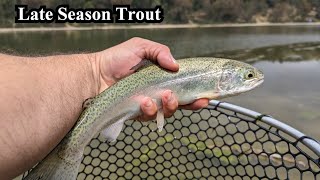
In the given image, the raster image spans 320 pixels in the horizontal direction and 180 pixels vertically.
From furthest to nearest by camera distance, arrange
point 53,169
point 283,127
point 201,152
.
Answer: point 201,152
point 283,127
point 53,169

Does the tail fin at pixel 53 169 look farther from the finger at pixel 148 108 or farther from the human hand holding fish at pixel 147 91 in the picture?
the finger at pixel 148 108

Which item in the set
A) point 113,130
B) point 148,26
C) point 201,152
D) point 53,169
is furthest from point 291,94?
point 148,26

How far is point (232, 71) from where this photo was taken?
1973 millimetres

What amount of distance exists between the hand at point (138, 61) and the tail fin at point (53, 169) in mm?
414

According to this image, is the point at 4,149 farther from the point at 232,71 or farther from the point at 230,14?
the point at 230,14

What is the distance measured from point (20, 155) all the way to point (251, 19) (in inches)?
2139

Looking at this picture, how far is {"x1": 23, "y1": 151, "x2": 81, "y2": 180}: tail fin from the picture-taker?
184 centimetres

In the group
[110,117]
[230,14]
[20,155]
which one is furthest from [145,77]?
[230,14]

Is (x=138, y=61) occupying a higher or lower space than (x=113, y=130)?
higher

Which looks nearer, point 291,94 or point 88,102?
point 88,102

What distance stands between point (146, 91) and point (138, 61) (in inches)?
11.9

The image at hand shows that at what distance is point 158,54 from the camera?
6.91ft

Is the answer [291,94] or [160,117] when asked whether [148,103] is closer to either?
[160,117]

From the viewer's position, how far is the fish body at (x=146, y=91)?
76.1 inches
